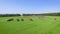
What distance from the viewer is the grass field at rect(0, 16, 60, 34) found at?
5.77ft

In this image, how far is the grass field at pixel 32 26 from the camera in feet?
5.77

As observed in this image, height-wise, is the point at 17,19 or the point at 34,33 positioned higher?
the point at 17,19

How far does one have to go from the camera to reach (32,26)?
5.93 feet

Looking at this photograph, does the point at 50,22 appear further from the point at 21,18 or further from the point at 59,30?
the point at 21,18

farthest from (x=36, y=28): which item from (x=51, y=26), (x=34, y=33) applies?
(x=51, y=26)

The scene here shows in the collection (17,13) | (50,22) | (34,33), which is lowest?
(34,33)

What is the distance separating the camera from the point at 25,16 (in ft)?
6.14

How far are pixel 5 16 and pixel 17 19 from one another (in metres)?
0.19

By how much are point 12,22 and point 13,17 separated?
91mm

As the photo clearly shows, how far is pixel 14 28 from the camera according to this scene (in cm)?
178

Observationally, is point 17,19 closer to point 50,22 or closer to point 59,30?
point 50,22

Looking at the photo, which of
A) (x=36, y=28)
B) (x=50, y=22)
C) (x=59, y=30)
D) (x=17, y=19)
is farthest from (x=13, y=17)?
(x=59, y=30)

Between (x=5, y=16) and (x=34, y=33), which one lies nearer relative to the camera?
(x=34, y=33)

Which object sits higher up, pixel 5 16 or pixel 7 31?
pixel 5 16
